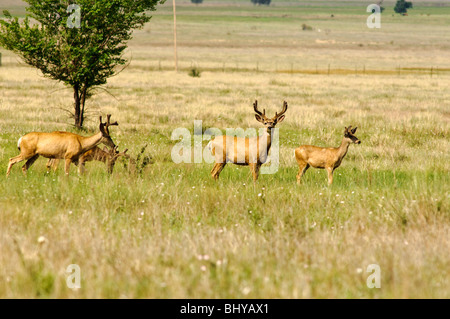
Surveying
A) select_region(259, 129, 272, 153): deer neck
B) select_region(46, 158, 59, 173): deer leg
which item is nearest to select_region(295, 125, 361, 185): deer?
select_region(259, 129, 272, 153): deer neck

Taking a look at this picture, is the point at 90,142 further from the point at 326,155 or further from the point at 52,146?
the point at 326,155

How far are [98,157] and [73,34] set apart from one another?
9148 mm

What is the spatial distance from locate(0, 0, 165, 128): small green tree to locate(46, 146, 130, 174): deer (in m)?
7.87

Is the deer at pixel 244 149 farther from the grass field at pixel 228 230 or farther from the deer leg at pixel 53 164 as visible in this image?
the deer leg at pixel 53 164

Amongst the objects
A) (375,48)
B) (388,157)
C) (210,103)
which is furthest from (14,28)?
(375,48)

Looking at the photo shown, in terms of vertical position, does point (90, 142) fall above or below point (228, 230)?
above

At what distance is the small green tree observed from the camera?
20.2m

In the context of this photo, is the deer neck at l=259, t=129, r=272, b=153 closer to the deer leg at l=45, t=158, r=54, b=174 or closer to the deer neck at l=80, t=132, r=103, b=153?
the deer neck at l=80, t=132, r=103, b=153

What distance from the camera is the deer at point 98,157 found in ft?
40.9

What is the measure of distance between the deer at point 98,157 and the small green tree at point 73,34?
7.87 meters

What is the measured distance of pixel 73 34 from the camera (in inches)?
822

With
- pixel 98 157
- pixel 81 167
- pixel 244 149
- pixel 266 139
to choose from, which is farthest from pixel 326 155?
pixel 81 167

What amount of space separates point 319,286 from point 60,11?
1728 cm
